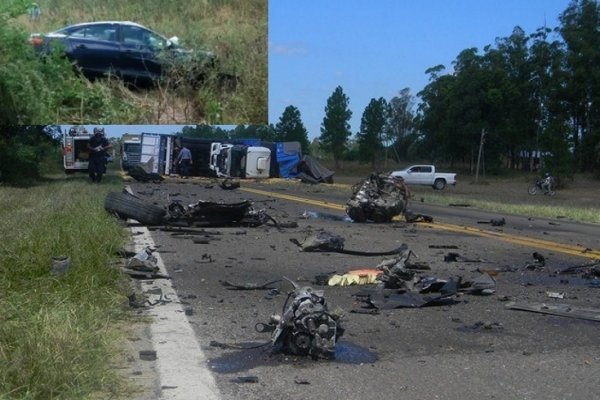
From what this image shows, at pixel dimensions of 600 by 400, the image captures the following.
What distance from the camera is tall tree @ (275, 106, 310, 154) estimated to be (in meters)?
63.9

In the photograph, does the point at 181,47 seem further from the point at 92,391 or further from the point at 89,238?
the point at 92,391

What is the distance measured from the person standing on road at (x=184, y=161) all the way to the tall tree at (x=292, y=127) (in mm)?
17061

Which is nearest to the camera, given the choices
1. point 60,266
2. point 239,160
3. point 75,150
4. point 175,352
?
point 175,352

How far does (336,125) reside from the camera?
74438 millimetres

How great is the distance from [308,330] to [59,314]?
161cm

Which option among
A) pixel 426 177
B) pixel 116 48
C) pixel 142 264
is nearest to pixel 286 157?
pixel 426 177

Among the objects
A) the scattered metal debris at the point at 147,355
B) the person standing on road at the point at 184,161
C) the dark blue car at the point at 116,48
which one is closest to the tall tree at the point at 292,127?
the person standing on road at the point at 184,161

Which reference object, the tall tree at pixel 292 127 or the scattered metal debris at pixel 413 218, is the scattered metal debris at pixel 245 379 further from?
the tall tree at pixel 292 127

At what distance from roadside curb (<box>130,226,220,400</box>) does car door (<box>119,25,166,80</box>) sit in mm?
25792

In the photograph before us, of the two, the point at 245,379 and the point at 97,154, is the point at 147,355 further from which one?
the point at 97,154

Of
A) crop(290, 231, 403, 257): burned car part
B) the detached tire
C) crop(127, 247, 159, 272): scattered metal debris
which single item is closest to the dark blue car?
the detached tire

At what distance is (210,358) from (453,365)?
1555mm

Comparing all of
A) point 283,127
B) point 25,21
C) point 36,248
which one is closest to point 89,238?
point 36,248

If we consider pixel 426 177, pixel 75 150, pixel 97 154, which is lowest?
pixel 426 177
